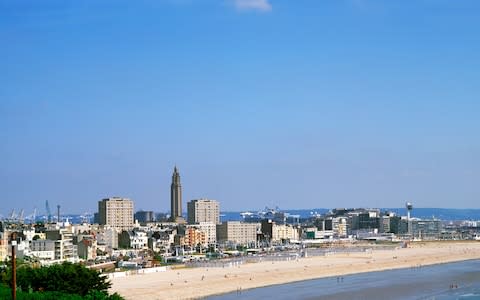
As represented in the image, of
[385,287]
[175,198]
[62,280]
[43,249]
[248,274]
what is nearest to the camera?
[62,280]

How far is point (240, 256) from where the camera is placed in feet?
318

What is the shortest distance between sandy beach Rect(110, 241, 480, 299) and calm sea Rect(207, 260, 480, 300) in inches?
79.6

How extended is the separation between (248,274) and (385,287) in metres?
11.9

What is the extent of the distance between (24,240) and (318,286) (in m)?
28.6

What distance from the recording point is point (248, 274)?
2515 inches

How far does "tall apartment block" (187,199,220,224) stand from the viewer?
155125mm

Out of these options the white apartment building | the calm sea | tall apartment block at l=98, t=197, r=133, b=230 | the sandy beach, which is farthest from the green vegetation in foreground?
tall apartment block at l=98, t=197, r=133, b=230

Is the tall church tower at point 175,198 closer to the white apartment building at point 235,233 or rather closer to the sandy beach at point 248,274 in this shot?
the white apartment building at point 235,233

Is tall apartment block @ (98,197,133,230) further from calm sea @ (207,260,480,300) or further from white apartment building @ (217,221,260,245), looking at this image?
calm sea @ (207,260,480,300)

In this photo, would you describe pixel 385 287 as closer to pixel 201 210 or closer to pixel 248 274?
pixel 248 274

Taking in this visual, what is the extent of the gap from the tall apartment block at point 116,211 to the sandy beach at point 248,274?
50.8 m

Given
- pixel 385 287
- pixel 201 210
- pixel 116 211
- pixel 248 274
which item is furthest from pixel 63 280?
pixel 201 210

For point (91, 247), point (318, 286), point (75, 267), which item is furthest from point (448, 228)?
point (75, 267)

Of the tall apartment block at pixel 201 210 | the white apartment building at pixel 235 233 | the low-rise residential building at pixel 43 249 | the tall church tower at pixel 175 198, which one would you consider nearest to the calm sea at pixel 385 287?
the low-rise residential building at pixel 43 249
